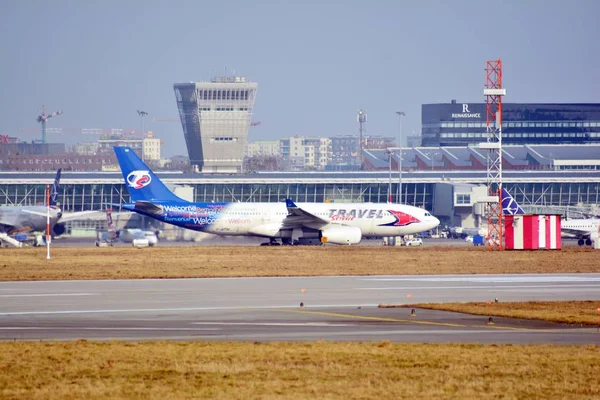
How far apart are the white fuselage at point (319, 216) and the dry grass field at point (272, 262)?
6497 millimetres

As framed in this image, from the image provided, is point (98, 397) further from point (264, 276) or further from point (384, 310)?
point (264, 276)

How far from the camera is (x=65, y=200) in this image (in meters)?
127

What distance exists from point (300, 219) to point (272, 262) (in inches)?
764

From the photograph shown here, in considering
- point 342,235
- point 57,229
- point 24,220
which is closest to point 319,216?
point 342,235

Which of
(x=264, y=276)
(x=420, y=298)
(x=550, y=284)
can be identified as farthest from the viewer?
(x=264, y=276)

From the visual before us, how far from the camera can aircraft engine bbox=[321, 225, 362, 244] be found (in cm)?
7294

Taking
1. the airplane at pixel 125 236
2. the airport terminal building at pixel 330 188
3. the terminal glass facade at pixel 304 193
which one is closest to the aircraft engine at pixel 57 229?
the airplane at pixel 125 236

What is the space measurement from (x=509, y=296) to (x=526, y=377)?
18.7 meters

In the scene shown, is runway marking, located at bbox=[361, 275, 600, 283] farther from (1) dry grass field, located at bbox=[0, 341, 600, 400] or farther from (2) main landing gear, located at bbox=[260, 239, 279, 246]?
(2) main landing gear, located at bbox=[260, 239, 279, 246]

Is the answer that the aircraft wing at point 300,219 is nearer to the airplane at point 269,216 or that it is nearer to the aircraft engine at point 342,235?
the airplane at point 269,216

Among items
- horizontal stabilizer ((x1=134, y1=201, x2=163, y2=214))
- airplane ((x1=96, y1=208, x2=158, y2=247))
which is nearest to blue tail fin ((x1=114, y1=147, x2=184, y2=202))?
horizontal stabilizer ((x1=134, y1=201, x2=163, y2=214))

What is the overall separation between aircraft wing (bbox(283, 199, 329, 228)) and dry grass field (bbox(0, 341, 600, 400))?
169 ft

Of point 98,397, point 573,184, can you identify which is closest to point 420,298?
point 98,397

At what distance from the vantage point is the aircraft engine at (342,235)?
2872 inches
